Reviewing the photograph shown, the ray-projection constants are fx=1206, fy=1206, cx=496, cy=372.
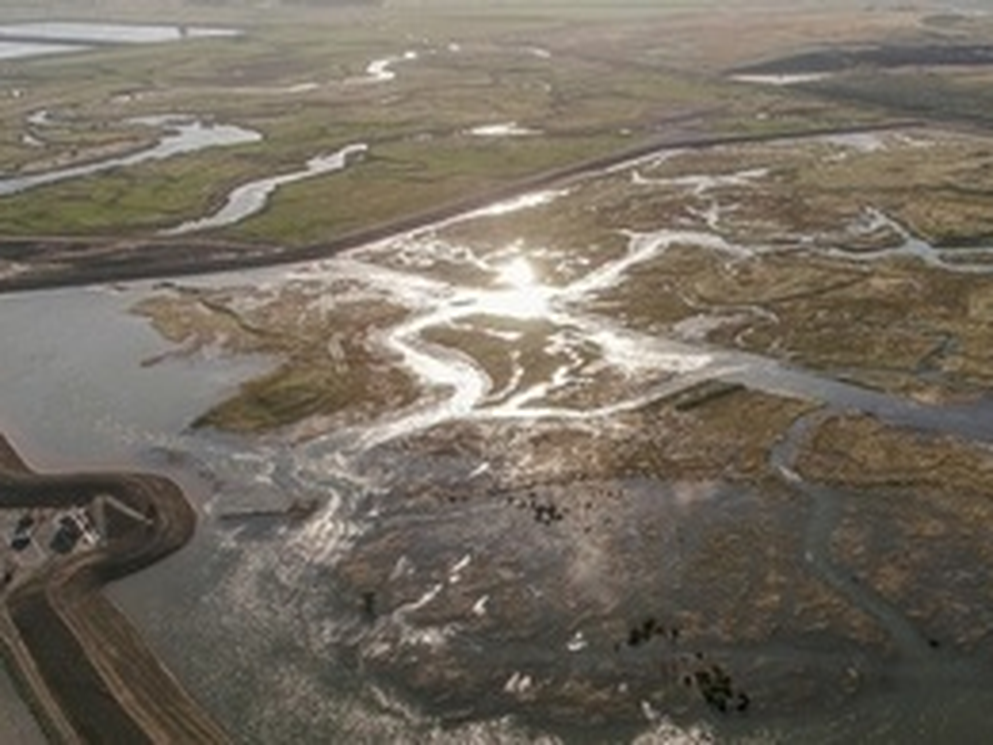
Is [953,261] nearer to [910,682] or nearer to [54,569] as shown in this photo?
[910,682]

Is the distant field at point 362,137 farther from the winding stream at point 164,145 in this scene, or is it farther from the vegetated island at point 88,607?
the vegetated island at point 88,607

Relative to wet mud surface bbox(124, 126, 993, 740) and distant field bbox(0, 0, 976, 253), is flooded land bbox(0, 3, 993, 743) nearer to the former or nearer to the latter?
wet mud surface bbox(124, 126, 993, 740)

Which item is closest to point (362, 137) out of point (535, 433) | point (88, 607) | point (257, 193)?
point (257, 193)

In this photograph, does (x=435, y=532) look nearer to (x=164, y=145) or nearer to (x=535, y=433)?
(x=535, y=433)

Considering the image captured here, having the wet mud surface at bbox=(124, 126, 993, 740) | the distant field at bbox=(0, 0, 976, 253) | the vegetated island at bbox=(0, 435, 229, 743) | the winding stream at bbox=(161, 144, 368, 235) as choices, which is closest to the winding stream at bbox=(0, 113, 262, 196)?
the distant field at bbox=(0, 0, 976, 253)

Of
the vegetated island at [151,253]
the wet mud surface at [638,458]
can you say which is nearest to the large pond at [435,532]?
the wet mud surface at [638,458]

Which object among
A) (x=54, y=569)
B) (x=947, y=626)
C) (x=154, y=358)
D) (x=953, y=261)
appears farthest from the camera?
(x=953, y=261)

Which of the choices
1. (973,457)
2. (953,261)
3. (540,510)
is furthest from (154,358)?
(953,261)
